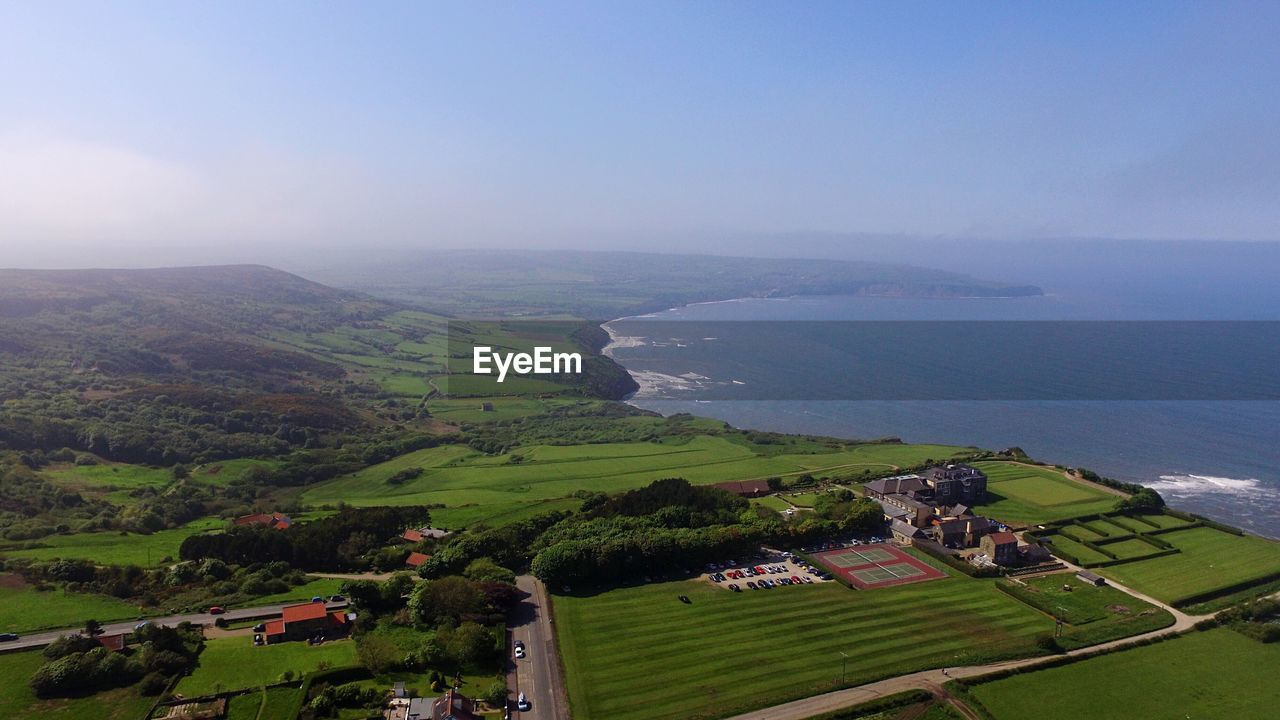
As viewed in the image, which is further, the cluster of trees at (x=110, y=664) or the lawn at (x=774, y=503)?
the lawn at (x=774, y=503)

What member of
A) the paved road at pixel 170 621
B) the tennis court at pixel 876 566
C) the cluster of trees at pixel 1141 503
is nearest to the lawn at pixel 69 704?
the paved road at pixel 170 621

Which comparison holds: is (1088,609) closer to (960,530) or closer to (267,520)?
(960,530)

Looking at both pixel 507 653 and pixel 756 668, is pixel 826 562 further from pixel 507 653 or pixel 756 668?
pixel 507 653

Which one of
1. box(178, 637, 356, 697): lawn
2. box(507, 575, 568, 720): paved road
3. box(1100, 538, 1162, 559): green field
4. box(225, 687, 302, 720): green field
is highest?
box(1100, 538, 1162, 559): green field

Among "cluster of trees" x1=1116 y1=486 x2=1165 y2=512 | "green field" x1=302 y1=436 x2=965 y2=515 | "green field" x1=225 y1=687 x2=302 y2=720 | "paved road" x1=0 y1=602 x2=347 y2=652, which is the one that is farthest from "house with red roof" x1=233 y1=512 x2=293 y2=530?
"cluster of trees" x1=1116 y1=486 x2=1165 y2=512

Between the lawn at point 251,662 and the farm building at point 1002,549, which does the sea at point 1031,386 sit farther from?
the lawn at point 251,662

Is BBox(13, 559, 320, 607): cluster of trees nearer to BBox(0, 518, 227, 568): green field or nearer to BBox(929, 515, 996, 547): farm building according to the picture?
BBox(0, 518, 227, 568): green field

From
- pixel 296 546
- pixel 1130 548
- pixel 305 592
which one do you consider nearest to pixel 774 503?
pixel 1130 548
